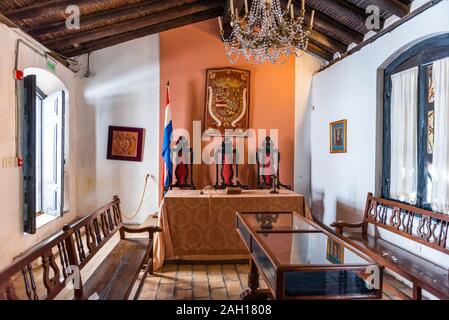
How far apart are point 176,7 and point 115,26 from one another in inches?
35.8

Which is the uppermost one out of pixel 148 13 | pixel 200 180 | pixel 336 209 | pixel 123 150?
pixel 148 13

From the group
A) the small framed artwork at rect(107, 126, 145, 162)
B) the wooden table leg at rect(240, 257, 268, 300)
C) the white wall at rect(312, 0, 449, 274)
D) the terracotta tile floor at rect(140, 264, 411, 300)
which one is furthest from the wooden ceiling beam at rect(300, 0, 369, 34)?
the small framed artwork at rect(107, 126, 145, 162)

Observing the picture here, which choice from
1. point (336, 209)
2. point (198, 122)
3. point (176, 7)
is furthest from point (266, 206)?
point (176, 7)

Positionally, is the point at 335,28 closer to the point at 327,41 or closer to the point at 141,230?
the point at 327,41

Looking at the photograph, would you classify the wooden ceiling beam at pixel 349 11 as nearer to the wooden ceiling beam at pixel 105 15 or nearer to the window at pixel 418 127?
the window at pixel 418 127

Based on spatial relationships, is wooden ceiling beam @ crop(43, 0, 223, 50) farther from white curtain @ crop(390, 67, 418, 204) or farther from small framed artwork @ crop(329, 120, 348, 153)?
white curtain @ crop(390, 67, 418, 204)

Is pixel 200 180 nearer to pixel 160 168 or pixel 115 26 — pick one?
pixel 160 168

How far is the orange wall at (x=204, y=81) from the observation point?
5672 millimetres

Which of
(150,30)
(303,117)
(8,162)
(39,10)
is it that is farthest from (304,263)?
(150,30)

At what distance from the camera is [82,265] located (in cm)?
225

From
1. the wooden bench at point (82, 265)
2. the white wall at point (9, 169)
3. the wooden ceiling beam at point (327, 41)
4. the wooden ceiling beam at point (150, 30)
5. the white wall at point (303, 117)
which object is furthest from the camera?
the white wall at point (303, 117)

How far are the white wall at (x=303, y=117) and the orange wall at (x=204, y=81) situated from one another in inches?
3.7

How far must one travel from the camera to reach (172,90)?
5.69m

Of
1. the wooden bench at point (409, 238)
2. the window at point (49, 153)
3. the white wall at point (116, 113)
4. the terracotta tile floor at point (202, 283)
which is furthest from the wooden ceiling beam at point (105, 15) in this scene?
the wooden bench at point (409, 238)
